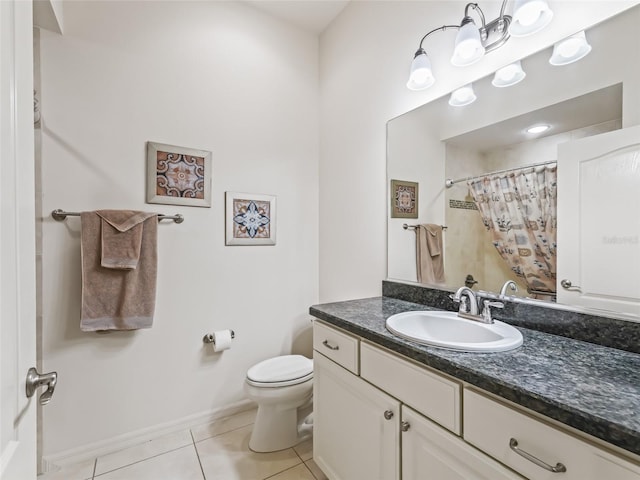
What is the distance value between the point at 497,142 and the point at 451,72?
0.45 meters

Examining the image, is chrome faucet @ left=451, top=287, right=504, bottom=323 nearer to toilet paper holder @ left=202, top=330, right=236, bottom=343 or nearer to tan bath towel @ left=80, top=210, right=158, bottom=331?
toilet paper holder @ left=202, top=330, right=236, bottom=343

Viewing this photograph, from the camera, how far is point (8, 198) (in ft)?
1.87

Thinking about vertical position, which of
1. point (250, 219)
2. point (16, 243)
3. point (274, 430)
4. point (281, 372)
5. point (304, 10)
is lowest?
point (274, 430)

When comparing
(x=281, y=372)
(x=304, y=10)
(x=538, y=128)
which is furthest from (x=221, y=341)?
(x=304, y=10)

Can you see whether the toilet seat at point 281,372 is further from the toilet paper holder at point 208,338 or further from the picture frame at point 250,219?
the picture frame at point 250,219

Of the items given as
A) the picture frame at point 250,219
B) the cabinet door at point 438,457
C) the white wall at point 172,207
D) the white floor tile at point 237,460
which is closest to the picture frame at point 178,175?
the white wall at point 172,207

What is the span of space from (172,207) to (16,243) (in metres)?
1.39

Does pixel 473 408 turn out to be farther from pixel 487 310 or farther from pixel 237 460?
pixel 237 460

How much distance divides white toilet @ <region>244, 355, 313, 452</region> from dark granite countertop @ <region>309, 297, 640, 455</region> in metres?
0.79

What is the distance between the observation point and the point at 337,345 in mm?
1360

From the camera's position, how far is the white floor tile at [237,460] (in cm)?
157

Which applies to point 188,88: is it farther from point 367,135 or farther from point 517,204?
point 517,204

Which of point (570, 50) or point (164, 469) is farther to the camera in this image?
point (164, 469)

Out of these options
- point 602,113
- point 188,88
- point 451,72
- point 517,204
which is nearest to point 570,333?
point 517,204
